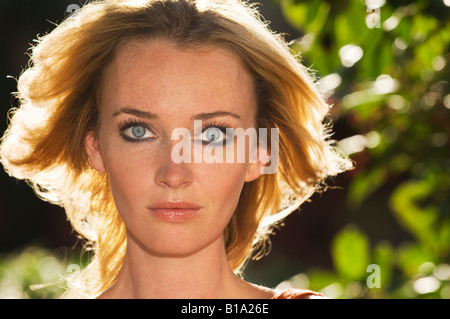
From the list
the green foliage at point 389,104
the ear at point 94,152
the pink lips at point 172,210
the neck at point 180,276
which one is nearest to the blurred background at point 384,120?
the green foliage at point 389,104

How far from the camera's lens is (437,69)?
341 cm

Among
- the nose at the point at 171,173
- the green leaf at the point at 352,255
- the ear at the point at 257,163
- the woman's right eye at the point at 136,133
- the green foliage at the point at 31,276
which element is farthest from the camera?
the green foliage at the point at 31,276

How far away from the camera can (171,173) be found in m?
1.91

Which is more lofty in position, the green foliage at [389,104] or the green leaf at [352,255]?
the green foliage at [389,104]

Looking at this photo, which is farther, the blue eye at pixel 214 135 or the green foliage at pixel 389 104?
the green foliage at pixel 389 104

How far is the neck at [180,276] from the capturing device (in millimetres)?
2129

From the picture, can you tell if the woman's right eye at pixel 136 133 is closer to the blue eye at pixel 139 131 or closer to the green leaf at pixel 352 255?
the blue eye at pixel 139 131

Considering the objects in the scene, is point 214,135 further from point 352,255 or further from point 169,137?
point 352,255

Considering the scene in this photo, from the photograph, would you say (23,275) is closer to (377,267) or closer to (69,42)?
(377,267)

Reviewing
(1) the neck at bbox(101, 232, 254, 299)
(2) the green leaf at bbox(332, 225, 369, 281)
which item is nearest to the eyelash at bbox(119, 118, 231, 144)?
(1) the neck at bbox(101, 232, 254, 299)

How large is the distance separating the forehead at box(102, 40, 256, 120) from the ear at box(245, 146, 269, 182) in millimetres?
146

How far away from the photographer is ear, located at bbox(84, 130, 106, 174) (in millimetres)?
2221

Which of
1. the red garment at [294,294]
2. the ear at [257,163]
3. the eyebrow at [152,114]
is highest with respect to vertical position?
the eyebrow at [152,114]

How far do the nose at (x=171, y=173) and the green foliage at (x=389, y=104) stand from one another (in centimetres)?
97
